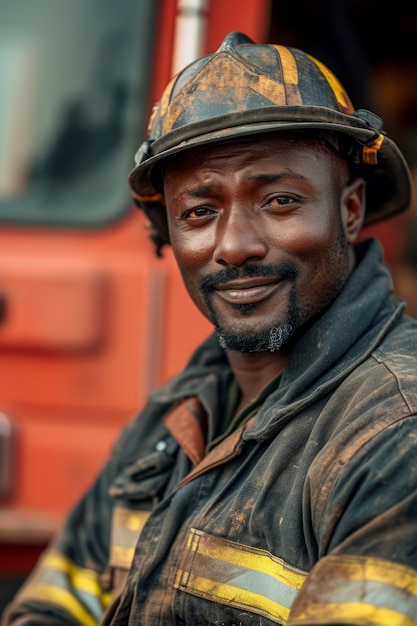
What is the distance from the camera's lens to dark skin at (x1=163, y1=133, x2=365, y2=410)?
6.34 feet

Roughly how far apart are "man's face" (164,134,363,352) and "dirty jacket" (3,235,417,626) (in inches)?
2.7

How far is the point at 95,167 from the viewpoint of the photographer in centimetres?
299

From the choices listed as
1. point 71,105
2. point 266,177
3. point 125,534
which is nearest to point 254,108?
point 266,177

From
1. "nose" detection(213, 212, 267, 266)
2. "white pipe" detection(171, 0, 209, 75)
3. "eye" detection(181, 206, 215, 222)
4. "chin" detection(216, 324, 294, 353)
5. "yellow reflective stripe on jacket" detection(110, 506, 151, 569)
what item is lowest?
"yellow reflective stripe on jacket" detection(110, 506, 151, 569)

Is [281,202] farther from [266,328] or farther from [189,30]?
[189,30]

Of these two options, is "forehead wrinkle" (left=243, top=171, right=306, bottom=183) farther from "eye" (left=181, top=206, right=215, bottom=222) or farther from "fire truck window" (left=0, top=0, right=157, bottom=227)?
"fire truck window" (left=0, top=0, right=157, bottom=227)

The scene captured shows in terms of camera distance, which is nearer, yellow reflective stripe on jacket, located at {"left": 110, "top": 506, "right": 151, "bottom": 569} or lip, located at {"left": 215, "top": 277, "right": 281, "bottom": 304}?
lip, located at {"left": 215, "top": 277, "right": 281, "bottom": 304}

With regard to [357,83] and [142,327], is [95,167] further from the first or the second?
[357,83]

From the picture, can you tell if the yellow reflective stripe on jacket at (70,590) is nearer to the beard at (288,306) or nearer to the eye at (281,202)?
the beard at (288,306)

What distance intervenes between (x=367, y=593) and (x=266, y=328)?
24.9 inches

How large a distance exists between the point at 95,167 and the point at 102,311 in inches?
17.7

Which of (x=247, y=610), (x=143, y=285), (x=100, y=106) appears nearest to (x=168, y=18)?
(x=100, y=106)

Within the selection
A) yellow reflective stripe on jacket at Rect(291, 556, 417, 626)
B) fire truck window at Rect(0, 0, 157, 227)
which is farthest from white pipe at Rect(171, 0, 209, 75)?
yellow reflective stripe on jacket at Rect(291, 556, 417, 626)

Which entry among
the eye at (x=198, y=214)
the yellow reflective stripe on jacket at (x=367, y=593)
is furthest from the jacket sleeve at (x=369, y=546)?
the eye at (x=198, y=214)
